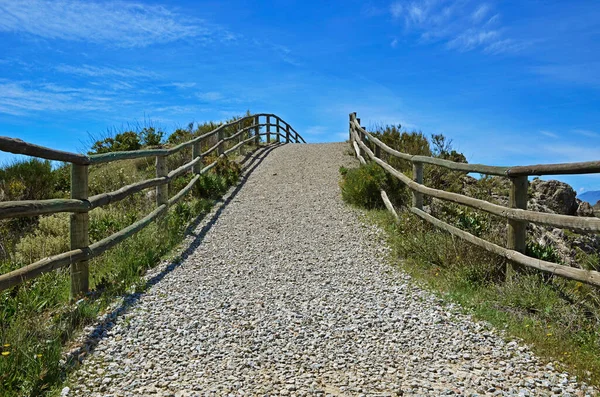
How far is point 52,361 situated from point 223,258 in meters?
3.92

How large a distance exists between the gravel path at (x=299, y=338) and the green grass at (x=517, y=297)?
0.22 m

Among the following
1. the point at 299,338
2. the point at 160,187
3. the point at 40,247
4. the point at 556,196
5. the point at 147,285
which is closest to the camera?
the point at 299,338

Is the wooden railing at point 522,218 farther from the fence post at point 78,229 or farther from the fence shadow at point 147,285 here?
the fence post at point 78,229

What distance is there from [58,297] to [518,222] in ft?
18.6

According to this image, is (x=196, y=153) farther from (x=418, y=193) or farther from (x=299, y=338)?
(x=299, y=338)

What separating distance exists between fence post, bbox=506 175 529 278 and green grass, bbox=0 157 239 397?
470 centimetres

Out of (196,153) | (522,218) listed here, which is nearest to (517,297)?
(522,218)

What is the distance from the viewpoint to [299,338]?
16.3 ft

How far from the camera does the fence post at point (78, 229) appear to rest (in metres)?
5.93

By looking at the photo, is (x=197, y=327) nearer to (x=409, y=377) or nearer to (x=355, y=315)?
(x=355, y=315)

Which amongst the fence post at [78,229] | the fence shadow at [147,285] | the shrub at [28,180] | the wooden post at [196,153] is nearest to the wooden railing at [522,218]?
the fence shadow at [147,285]

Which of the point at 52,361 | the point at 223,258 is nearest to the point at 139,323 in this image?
the point at 52,361

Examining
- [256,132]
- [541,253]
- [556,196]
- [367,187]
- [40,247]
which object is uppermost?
[256,132]

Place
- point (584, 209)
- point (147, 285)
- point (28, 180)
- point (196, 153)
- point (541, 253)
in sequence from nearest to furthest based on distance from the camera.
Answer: point (541, 253), point (147, 285), point (196, 153), point (584, 209), point (28, 180)
